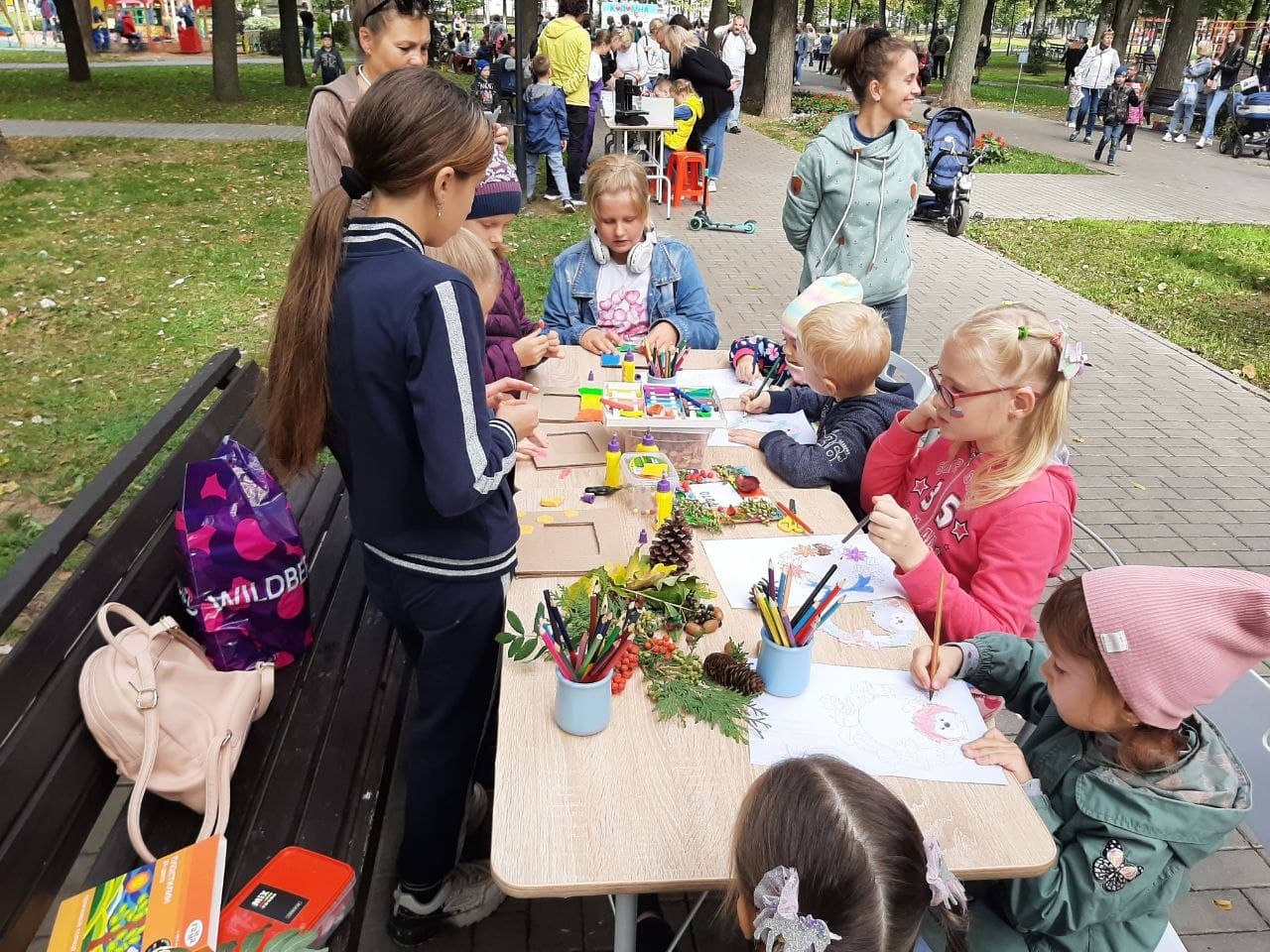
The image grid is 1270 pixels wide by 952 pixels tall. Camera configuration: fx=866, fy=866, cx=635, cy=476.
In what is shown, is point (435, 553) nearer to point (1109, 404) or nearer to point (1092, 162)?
point (1109, 404)

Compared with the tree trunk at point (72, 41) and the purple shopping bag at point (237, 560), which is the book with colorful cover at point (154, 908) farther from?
the tree trunk at point (72, 41)

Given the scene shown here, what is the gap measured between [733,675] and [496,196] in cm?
204

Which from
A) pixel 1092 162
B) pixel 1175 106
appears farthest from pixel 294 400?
pixel 1175 106

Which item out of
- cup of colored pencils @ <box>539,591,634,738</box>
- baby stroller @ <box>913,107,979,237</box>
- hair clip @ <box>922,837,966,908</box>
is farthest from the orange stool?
hair clip @ <box>922,837,966,908</box>

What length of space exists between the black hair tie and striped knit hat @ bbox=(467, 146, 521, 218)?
1374 mm

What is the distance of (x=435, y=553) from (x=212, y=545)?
0.84 metres

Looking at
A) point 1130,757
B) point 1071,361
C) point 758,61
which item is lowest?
point 1130,757

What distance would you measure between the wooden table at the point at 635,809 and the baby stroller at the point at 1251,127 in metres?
19.3

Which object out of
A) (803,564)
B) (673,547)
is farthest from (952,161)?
(673,547)

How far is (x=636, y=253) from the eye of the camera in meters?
3.58

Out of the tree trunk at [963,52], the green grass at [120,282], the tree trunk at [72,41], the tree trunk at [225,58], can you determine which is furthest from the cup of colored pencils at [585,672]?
the tree trunk at [72,41]

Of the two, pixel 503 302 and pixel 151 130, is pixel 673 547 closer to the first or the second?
pixel 503 302

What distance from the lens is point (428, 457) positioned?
161 cm

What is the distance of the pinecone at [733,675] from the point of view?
1.67 m
